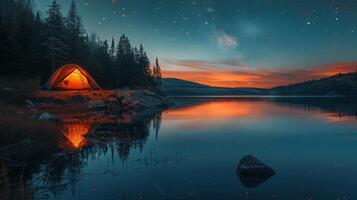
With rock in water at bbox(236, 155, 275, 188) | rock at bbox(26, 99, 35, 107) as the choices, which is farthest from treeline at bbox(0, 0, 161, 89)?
rock in water at bbox(236, 155, 275, 188)

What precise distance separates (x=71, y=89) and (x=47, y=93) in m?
6.40

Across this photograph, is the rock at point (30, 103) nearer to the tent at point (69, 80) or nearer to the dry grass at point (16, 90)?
the dry grass at point (16, 90)

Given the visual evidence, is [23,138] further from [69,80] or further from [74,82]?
[74,82]

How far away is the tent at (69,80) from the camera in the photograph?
130 ft

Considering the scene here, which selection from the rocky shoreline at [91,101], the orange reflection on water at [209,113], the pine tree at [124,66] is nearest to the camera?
the rocky shoreline at [91,101]

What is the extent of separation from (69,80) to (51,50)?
9.37 metres

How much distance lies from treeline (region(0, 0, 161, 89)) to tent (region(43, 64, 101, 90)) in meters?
4.25

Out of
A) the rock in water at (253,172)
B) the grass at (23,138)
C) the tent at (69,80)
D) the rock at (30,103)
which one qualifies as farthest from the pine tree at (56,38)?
the rock in water at (253,172)

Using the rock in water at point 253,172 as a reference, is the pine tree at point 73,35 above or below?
above

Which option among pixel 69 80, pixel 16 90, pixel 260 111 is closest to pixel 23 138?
Result: pixel 16 90

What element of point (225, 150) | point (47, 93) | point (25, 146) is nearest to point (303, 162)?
point (225, 150)

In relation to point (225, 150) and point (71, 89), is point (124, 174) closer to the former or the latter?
point (225, 150)

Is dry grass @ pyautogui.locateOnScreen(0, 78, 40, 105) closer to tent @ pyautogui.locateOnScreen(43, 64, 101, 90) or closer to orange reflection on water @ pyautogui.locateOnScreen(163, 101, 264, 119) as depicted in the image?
tent @ pyautogui.locateOnScreen(43, 64, 101, 90)

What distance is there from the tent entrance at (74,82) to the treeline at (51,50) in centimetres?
556
